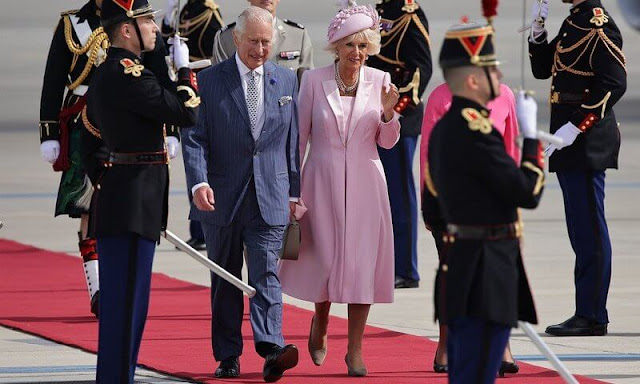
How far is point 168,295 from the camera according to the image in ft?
32.9

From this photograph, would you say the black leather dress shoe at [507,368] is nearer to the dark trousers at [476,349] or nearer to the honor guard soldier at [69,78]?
the dark trousers at [476,349]

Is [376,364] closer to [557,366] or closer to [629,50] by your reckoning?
[557,366]

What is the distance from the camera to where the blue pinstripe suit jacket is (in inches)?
297

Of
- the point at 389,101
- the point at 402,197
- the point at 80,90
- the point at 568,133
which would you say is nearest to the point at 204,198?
the point at 389,101

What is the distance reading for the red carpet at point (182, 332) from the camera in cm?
761

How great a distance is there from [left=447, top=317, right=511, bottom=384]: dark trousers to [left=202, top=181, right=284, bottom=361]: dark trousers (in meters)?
1.98

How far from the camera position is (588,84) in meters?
8.61

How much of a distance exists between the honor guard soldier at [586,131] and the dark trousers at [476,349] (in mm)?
3024

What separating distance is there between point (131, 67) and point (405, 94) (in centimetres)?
359

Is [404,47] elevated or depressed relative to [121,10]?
depressed

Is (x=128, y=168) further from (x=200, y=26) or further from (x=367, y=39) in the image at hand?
(x=200, y=26)

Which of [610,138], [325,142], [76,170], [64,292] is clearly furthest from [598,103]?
[64,292]

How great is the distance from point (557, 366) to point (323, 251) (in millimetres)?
1953

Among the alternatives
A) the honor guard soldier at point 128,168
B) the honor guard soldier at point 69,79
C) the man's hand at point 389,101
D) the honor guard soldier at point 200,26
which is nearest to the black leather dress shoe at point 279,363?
the honor guard soldier at point 128,168
